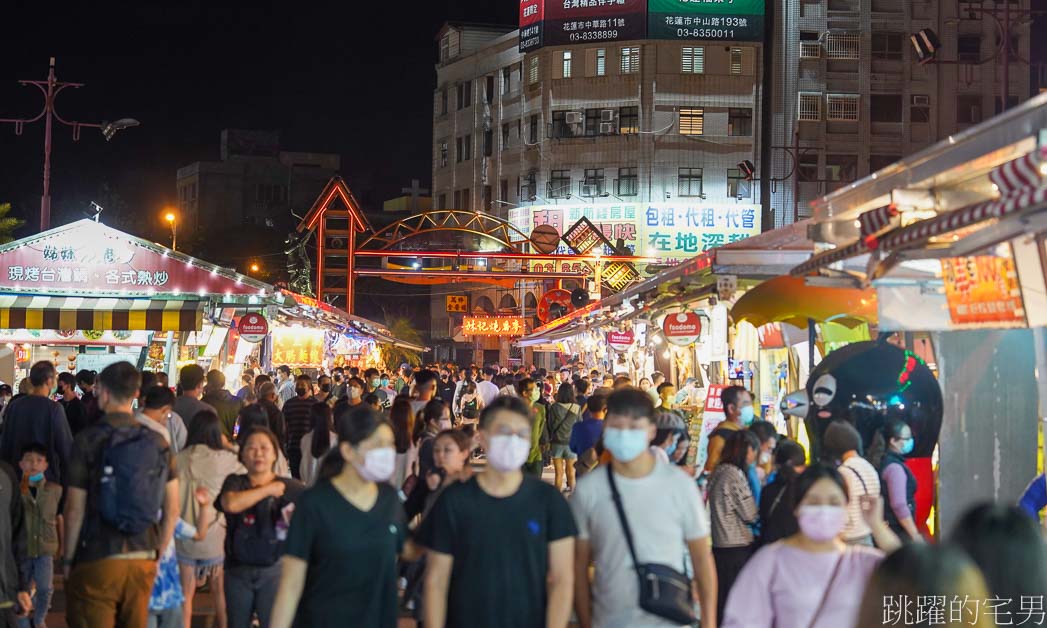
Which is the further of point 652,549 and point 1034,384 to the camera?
point 1034,384

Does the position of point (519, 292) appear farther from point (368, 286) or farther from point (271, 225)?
point (271, 225)

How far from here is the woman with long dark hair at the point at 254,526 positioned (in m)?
7.26

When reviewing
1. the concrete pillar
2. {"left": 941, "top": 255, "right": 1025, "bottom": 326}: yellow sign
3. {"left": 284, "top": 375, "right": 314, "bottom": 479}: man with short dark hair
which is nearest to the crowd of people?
{"left": 941, "top": 255, "right": 1025, "bottom": 326}: yellow sign

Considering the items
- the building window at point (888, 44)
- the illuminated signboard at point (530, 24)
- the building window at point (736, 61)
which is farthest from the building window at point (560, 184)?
the building window at point (888, 44)

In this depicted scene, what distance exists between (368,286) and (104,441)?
210ft

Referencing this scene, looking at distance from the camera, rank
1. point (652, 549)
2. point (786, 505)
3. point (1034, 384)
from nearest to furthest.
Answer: point (652, 549)
point (786, 505)
point (1034, 384)

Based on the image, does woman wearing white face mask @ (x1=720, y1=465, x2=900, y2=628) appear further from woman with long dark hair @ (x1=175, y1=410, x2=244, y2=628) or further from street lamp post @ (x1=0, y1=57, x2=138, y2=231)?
street lamp post @ (x1=0, y1=57, x2=138, y2=231)

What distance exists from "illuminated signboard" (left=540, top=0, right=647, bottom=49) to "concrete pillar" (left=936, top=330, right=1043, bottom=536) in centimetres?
4932

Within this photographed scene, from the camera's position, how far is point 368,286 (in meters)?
70.6

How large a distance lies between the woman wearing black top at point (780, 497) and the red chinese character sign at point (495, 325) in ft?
163

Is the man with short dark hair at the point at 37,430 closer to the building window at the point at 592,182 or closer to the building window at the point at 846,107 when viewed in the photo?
the building window at the point at 846,107

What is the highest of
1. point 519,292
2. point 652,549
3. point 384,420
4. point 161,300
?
point 519,292

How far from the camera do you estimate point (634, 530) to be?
5.58m

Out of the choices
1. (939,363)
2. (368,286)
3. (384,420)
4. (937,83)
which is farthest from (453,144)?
(384,420)
